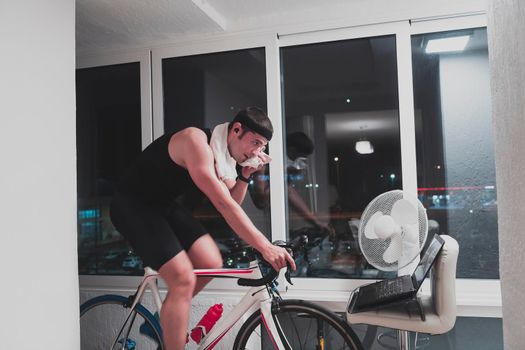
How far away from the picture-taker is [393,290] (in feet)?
6.19

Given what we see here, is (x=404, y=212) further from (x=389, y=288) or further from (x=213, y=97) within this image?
(x=213, y=97)

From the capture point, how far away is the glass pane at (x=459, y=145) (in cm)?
249

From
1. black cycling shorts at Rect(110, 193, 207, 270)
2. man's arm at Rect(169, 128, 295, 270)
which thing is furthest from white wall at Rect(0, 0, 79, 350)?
man's arm at Rect(169, 128, 295, 270)

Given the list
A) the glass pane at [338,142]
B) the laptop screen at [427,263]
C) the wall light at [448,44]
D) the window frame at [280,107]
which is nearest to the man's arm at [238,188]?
the window frame at [280,107]

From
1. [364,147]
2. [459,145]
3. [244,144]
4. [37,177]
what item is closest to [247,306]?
[244,144]

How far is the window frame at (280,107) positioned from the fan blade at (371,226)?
55 centimetres

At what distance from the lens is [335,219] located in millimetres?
2707

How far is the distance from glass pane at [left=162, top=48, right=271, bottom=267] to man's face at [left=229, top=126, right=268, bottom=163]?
0.65m

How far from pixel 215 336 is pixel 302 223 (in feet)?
2.99

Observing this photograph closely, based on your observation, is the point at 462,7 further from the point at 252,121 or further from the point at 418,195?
the point at 252,121

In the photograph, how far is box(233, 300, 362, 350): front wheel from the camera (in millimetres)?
1977

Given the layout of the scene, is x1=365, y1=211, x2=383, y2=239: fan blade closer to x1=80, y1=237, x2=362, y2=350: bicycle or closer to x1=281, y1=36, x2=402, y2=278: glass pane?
x1=80, y1=237, x2=362, y2=350: bicycle

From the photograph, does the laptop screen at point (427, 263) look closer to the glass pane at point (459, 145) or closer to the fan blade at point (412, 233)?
the fan blade at point (412, 233)

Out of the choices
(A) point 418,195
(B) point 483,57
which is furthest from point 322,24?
(A) point 418,195
